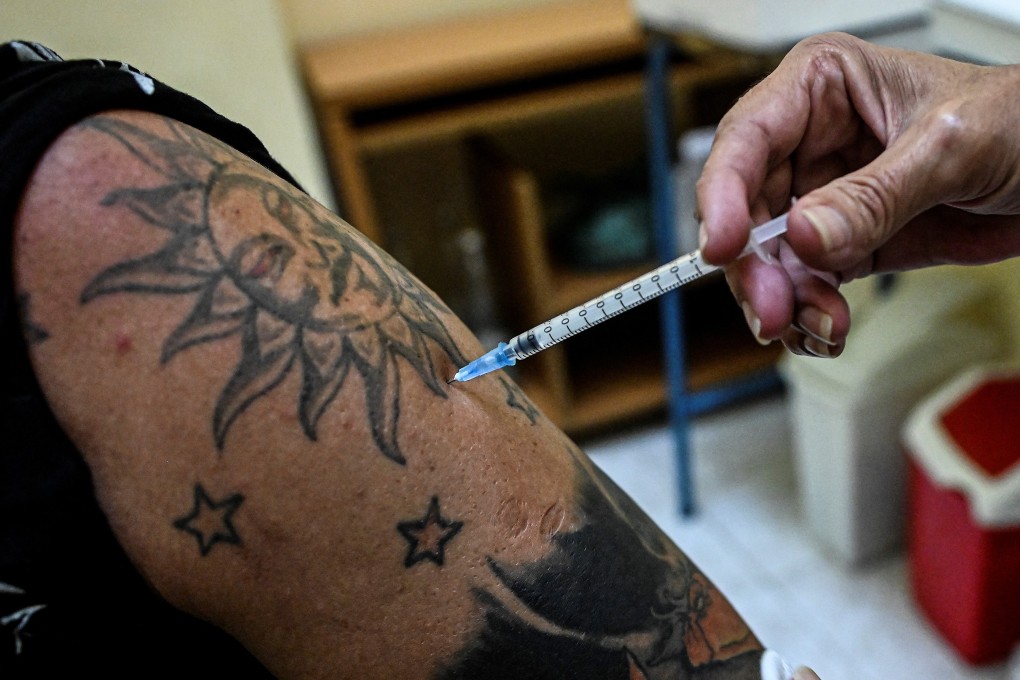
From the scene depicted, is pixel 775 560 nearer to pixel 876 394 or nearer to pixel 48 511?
pixel 876 394

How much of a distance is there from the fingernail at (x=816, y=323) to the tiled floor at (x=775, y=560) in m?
1.07

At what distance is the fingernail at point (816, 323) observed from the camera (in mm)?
746

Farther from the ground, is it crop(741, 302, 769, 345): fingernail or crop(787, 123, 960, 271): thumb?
crop(787, 123, 960, 271): thumb

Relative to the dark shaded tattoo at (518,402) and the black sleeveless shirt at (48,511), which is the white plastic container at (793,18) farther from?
the black sleeveless shirt at (48,511)

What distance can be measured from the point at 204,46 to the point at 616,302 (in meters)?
1.38

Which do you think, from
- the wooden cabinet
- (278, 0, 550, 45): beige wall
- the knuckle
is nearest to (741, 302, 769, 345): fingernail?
the knuckle

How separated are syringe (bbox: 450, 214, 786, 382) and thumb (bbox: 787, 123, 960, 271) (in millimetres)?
49

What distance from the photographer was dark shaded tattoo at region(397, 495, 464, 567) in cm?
61

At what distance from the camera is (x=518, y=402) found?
28.2 inches

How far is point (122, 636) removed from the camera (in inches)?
23.1

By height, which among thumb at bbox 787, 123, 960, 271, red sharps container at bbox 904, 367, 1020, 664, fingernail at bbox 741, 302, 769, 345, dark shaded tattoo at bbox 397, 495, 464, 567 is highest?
thumb at bbox 787, 123, 960, 271

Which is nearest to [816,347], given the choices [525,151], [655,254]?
[655,254]

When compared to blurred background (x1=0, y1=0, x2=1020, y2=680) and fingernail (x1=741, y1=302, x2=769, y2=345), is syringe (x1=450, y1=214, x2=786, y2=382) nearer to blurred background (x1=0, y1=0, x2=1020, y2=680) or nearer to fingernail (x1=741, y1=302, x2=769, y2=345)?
fingernail (x1=741, y1=302, x2=769, y2=345)

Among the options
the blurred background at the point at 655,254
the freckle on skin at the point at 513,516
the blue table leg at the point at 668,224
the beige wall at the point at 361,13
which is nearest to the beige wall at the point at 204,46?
the blurred background at the point at 655,254
